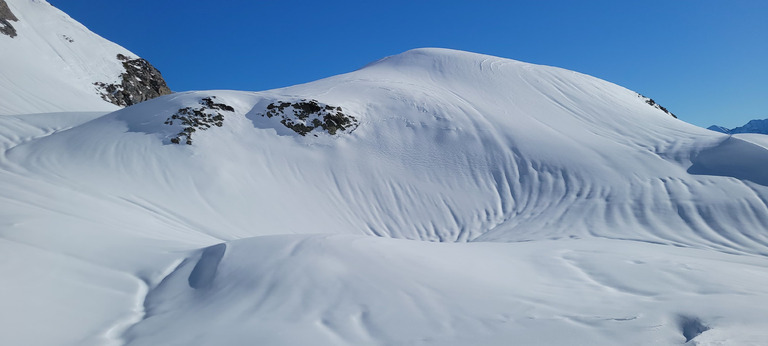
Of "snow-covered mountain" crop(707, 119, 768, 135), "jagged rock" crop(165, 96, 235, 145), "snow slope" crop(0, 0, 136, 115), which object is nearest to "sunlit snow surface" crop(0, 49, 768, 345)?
"jagged rock" crop(165, 96, 235, 145)

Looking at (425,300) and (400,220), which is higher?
(400,220)

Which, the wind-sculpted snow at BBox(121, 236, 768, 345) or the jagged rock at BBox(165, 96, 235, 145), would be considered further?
the jagged rock at BBox(165, 96, 235, 145)

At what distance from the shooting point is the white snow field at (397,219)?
4.28 meters

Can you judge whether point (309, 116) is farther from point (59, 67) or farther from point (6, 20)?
point (6, 20)

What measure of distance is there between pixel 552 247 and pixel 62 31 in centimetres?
4240

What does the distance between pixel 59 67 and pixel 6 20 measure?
5399 mm

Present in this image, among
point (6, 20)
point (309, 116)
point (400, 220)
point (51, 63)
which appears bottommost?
point (400, 220)

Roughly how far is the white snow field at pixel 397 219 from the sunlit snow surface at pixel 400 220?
0.15 ft

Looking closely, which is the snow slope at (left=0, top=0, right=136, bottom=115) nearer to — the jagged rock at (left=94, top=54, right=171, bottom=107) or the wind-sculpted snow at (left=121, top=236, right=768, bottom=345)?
the jagged rock at (left=94, top=54, right=171, bottom=107)

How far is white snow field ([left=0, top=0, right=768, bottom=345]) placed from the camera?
169 inches

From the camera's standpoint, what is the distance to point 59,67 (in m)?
31.2

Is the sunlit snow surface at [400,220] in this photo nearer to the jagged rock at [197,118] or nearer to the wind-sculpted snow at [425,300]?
the wind-sculpted snow at [425,300]

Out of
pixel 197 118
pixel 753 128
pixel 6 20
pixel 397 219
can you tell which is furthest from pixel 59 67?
pixel 753 128

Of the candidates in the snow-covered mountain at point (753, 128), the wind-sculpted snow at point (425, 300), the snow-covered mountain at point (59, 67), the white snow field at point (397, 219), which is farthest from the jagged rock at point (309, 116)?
the snow-covered mountain at point (753, 128)
